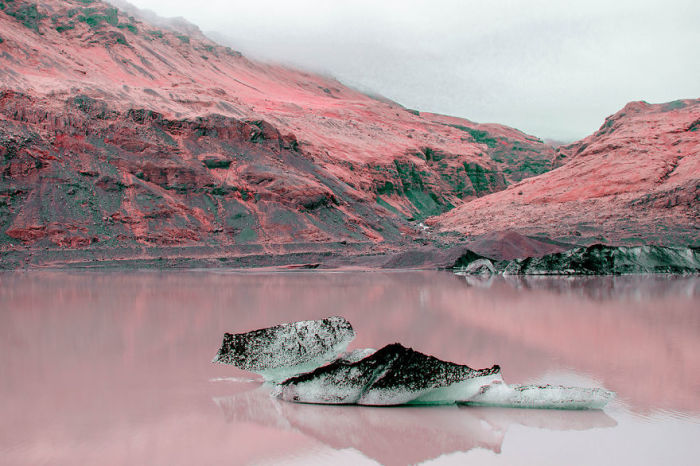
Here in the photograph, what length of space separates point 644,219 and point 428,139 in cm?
7603

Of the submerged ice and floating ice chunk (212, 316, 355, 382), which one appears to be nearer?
the submerged ice

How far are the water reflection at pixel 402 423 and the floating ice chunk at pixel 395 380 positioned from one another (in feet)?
0.42

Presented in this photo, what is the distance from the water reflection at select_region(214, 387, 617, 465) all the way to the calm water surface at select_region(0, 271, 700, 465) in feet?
0.08

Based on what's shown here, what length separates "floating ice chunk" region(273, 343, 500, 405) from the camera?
277 inches

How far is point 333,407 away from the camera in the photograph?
7.10 metres

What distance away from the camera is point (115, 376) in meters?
8.63

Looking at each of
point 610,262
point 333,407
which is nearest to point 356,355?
point 333,407

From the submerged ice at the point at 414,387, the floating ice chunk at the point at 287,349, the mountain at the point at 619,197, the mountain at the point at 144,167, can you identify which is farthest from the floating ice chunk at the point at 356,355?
the mountain at the point at 619,197

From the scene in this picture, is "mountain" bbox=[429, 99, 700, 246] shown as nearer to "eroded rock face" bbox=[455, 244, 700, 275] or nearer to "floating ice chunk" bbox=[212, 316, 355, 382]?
"eroded rock face" bbox=[455, 244, 700, 275]

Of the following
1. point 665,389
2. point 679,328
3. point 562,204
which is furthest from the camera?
point 562,204

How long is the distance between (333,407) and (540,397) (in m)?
2.67

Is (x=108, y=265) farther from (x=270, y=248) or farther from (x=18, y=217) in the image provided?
(x=270, y=248)

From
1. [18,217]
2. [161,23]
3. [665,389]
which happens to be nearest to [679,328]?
[665,389]

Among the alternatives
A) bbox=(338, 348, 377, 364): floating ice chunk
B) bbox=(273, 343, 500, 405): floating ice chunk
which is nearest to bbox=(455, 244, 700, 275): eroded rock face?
bbox=(338, 348, 377, 364): floating ice chunk
